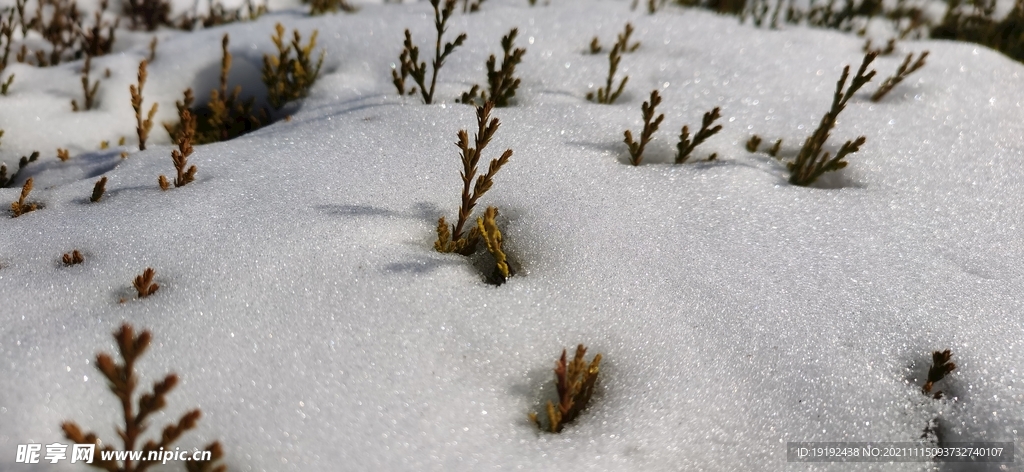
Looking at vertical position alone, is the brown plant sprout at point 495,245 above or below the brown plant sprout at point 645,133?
below

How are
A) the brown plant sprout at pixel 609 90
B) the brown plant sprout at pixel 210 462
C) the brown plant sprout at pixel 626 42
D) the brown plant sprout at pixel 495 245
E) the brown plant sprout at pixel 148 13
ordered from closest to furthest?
the brown plant sprout at pixel 210 462
the brown plant sprout at pixel 495 245
the brown plant sprout at pixel 609 90
the brown plant sprout at pixel 626 42
the brown plant sprout at pixel 148 13

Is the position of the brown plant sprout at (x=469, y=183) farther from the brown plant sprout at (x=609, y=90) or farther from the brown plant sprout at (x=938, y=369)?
the brown plant sprout at (x=938, y=369)

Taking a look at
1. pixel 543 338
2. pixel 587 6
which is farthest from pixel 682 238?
pixel 587 6

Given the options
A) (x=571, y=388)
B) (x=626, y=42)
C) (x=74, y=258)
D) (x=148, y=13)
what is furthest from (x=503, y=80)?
(x=148, y=13)

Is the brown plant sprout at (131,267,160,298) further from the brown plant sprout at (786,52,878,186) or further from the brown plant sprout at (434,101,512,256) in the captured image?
the brown plant sprout at (786,52,878,186)

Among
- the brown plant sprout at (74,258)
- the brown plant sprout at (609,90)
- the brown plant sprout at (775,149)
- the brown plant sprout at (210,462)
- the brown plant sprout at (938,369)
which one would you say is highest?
the brown plant sprout at (609,90)

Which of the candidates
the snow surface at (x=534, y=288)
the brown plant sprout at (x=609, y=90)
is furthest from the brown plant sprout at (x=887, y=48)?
the brown plant sprout at (x=609, y=90)

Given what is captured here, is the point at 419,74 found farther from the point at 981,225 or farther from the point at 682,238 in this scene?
the point at 981,225
